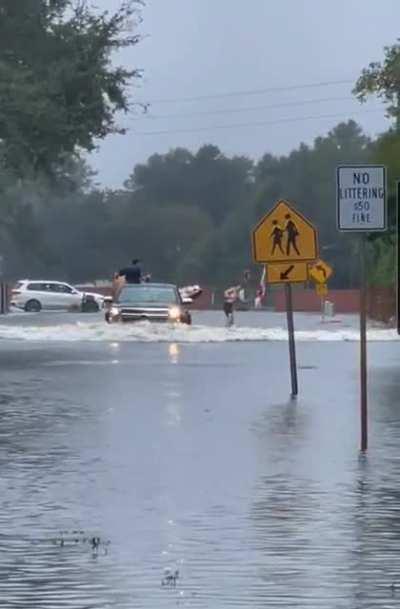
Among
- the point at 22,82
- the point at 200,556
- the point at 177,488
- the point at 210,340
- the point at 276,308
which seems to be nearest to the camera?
the point at 200,556

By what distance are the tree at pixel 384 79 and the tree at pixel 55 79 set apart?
7018mm

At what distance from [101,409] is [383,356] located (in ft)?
41.4

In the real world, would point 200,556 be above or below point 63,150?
below

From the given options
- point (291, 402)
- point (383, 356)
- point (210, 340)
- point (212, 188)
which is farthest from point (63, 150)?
point (212, 188)

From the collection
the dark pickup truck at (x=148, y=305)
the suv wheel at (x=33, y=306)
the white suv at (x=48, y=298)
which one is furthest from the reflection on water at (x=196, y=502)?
the white suv at (x=48, y=298)

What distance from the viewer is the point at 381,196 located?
1611 cm

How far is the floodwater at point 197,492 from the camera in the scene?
10.2m

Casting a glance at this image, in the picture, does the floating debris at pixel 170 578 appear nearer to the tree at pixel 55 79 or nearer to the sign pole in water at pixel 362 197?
the sign pole in water at pixel 362 197

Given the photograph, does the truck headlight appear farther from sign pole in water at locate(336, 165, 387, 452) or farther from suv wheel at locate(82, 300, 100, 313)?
suv wheel at locate(82, 300, 100, 313)

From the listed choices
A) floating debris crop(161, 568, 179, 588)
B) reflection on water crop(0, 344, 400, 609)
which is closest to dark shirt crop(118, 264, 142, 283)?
reflection on water crop(0, 344, 400, 609)

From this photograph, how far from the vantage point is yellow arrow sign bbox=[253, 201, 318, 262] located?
22031 mm

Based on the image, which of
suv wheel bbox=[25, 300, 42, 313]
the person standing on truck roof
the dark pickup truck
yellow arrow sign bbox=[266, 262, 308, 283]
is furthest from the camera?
suv wheel bbox=[25, 300, 42, 313]

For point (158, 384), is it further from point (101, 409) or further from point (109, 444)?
point (109, 444)

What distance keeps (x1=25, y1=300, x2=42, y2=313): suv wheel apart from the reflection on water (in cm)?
5823
